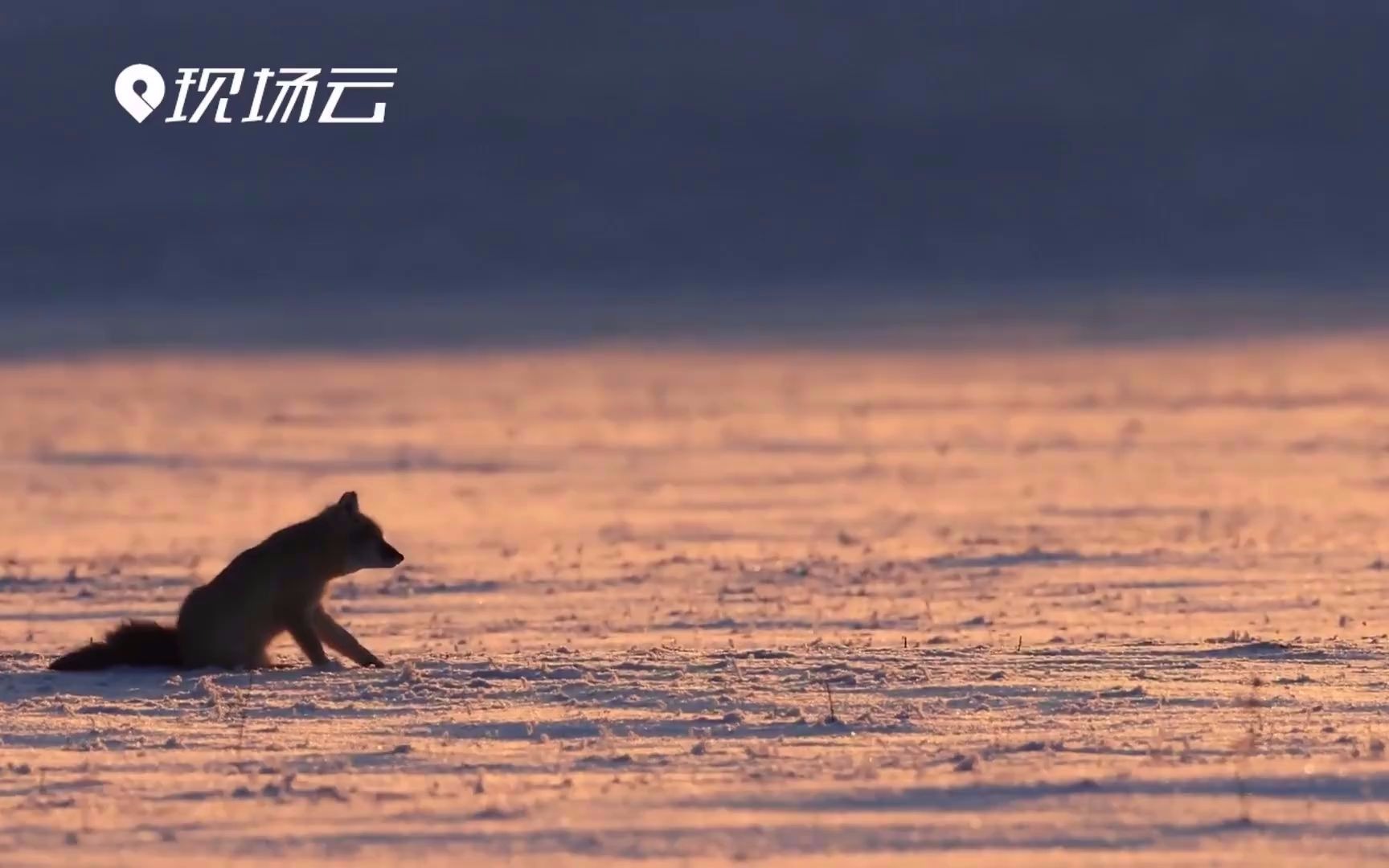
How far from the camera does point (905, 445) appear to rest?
24500 millimetres

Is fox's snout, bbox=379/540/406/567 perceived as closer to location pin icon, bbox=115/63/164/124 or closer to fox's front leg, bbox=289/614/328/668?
fox's front leg, bbox=289/614/328/668

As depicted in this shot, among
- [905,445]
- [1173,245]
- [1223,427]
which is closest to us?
[905,445]

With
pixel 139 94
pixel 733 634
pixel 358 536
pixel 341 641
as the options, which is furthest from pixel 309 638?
pixel 139 94

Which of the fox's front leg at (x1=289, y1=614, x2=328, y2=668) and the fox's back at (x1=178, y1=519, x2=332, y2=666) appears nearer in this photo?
the fox's back at (x1=178, y1=519, x2=332, y2=666)

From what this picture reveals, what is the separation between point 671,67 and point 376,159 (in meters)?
9.16

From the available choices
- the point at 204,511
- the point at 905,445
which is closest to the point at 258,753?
the point at 204,511

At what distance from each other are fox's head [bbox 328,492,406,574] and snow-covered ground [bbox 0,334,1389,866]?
1.58 ft

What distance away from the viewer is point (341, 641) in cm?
1097

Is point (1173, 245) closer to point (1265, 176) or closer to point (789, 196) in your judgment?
point (1265, 176)

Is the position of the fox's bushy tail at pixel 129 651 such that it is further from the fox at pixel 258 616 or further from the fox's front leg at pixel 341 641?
the fox's front leg at pixel 341 641

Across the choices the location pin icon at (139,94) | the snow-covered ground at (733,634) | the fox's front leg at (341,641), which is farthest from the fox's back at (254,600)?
the location pin icon at (139,94)

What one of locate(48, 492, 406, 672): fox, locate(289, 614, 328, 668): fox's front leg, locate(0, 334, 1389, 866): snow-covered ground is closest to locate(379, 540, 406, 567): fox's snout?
locate(48, 492, 406, 672): fox

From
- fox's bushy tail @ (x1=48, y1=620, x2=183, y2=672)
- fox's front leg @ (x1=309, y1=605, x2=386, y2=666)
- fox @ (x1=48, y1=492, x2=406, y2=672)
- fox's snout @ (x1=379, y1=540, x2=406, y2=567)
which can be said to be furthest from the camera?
fox's snout @ (x1=379, y1=540, x2=406, y2=567)

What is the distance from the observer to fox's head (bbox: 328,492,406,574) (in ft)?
37.2
